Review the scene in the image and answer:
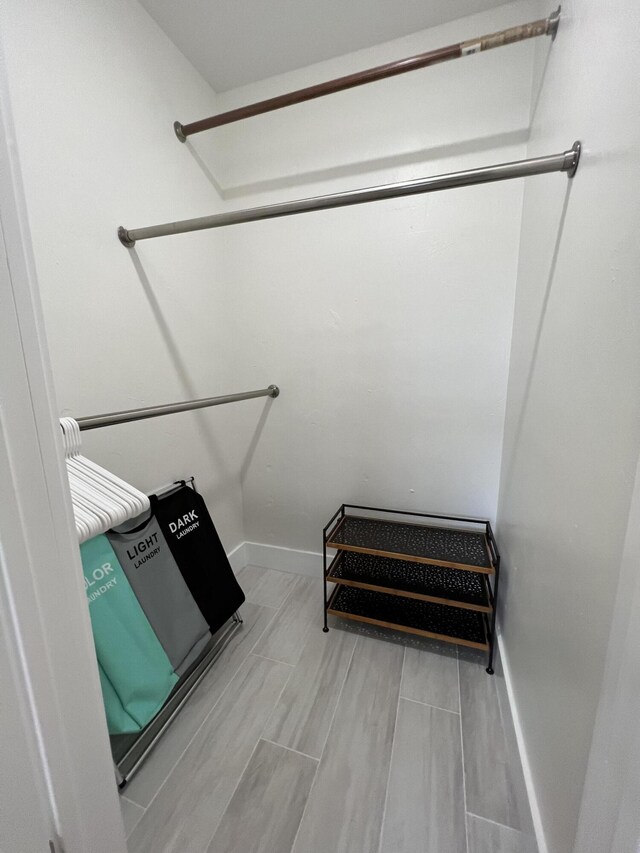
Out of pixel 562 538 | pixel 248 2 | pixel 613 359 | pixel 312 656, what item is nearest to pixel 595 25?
pixel 613 359

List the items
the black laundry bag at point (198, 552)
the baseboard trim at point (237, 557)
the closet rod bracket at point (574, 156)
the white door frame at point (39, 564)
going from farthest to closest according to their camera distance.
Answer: the baseboard trim at point (237, 557) → the black laundry bag at point (198, 552) → the closet rod bracket at point (574, 156) → the white door frame at point (39, 564)

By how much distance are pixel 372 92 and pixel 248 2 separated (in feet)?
1.62

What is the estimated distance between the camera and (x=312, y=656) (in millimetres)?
1244

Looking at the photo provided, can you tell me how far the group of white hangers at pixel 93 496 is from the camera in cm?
72

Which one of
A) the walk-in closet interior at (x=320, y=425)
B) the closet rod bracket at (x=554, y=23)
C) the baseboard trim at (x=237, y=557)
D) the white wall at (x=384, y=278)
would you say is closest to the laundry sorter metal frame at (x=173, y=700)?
the walk-in closet interior at (x=320, y=425)

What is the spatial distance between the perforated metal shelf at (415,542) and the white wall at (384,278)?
0.37 feet

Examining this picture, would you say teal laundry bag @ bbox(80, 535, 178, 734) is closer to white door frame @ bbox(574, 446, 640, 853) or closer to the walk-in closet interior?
the walk-in closet interior

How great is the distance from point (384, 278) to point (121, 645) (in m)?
1.57

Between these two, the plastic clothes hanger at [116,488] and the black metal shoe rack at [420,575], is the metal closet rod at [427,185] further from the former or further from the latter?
the black metal shoe rack at [420,575]

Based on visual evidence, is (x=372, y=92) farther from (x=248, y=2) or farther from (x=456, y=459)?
(x=456, y=459)

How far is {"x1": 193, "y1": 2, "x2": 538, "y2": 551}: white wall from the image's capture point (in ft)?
3.88

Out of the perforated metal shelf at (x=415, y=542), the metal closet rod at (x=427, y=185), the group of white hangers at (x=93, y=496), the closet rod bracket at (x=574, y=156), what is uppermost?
the closet rod bracket at (x=574, y=156)

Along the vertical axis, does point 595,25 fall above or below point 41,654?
above

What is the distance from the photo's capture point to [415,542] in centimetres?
132
